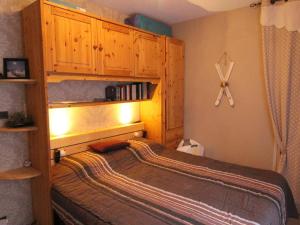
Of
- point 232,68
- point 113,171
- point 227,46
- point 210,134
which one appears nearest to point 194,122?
point 210,134

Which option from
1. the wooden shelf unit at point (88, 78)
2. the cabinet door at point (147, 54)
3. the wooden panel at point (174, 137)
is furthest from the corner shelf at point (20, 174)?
the wooden panel at point (174, 137)

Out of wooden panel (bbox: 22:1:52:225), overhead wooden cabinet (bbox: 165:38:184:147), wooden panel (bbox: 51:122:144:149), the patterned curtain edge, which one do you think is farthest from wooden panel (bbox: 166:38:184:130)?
wooden panel (bbox: 22:1:52:225)

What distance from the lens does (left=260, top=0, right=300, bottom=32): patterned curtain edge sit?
241 cm

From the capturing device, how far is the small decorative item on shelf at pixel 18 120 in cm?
196

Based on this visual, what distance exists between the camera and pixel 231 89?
3055mm

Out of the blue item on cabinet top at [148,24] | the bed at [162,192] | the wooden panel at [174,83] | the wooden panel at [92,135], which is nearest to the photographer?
the bed at [162,192]

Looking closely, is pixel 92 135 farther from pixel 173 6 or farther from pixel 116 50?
pixel 173 6

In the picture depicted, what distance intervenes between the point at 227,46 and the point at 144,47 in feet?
3.77

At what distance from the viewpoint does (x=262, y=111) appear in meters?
2.82

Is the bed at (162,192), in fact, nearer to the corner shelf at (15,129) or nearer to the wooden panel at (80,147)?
the wooden panel at (80,147)

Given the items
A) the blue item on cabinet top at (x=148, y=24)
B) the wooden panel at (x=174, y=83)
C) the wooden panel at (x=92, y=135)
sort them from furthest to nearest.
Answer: the wooden panel at (x=174, y=83) → the blue item on cabinet top at (x=148, y=24) → the wooden panel at (x=92, y=135)

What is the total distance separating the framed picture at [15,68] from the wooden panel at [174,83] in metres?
1.83

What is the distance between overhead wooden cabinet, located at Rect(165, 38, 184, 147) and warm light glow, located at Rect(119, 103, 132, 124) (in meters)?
0.55

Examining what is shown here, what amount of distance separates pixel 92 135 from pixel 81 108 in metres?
0.35
